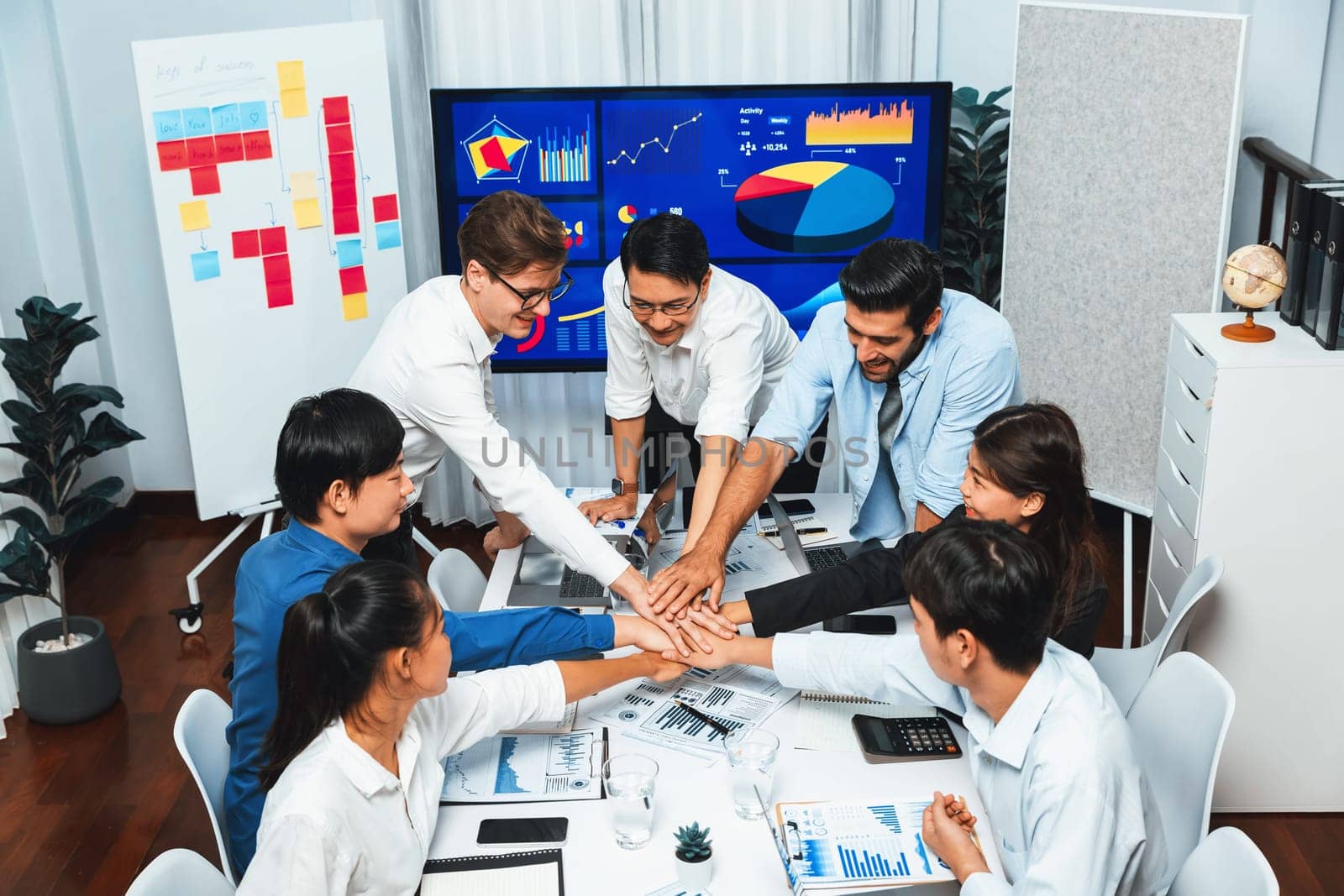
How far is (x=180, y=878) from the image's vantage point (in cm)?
159

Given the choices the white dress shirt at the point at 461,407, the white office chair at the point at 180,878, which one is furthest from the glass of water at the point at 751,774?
the white office chair at the point at 180,878

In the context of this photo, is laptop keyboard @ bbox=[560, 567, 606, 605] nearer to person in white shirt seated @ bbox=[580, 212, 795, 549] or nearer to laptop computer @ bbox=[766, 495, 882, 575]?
person in white shirt seated @ bbox=[580, 212, 795, 549]

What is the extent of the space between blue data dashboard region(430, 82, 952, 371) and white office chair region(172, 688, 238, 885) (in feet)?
6.73

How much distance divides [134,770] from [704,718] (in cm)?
186

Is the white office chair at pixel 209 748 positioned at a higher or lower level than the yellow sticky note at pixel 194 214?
lower

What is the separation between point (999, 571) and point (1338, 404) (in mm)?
1386

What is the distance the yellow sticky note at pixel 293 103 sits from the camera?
→ 366 centimetres

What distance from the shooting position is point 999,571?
1.59 meters

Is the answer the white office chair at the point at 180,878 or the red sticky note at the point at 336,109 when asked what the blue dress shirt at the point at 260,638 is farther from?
the red sticky note at the point at 336,109

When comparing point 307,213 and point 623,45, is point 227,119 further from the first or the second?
point 623,45

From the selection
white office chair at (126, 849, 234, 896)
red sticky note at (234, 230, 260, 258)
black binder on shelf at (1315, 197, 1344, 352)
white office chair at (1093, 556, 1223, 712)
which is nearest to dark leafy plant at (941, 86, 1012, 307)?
black binder on shelf at (1315, 197, 1344, 352)

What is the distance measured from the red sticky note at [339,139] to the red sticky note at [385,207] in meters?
0.18

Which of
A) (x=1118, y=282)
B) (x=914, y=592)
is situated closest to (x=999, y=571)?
(x=914, y=592)

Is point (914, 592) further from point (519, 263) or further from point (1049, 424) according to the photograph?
point (519, 263)
